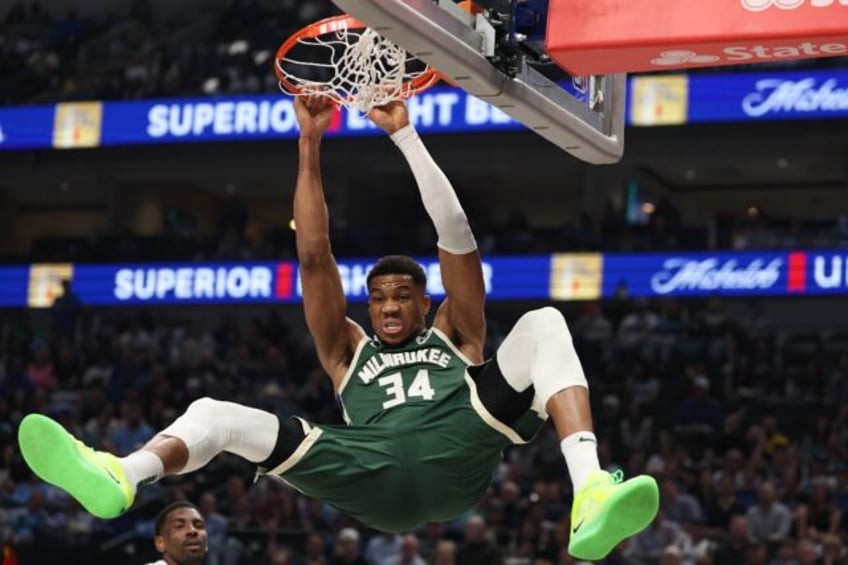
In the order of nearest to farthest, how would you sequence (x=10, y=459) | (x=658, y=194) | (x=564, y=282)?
1. (x=10, y=459)
2. (x=564, y=282)
3. (x=658, y=194)

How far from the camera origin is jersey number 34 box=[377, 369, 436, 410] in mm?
5777

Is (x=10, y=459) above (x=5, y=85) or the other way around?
the other way around

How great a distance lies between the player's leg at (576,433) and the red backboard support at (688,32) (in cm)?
92

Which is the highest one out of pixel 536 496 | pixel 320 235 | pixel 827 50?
pixel 827 50

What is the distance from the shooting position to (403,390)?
5828 mm

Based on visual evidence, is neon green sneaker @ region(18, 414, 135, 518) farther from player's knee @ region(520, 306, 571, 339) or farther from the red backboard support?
the red backboard support

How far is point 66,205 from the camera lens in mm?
27766

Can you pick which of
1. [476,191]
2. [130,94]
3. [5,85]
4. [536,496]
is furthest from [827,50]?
[476,191]

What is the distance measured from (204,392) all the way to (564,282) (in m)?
4.45

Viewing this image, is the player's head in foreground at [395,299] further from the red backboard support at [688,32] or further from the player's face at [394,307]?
the red backboard support at [688,32]

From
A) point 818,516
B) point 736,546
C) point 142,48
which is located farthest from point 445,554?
point 142,48

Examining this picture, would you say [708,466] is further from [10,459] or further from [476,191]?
[476,191]

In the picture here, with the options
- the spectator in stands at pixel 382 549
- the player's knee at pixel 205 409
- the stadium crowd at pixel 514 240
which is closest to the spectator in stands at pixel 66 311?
the stadium crowd at pixel 514 240

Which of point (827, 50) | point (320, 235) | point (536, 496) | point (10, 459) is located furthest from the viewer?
point (10, 459)
